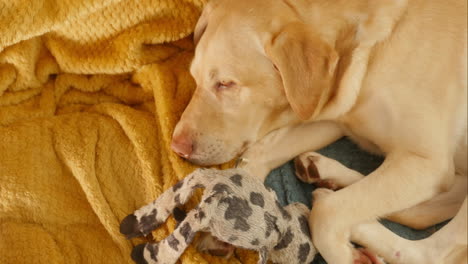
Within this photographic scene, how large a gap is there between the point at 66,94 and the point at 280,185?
2.99 ft

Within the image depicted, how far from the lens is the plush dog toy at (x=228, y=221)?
1.42 meters

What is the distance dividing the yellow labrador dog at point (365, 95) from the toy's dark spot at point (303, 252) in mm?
45

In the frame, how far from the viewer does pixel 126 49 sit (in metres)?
1.96

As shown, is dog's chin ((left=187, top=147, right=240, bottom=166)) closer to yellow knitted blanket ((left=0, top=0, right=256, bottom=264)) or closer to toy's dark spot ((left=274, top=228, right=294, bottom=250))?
yellow knitted blanket ((left=0, top=0, right=256, bottom=264))

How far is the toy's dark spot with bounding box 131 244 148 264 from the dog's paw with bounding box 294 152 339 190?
63cm

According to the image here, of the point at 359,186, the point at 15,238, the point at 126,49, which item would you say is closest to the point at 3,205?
the point at 15,238

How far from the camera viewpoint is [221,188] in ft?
4.75

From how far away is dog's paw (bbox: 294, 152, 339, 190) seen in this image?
1.88 meters

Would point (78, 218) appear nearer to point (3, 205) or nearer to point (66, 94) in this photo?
point (3, 205)

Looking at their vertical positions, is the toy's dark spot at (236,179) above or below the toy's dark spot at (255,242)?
above

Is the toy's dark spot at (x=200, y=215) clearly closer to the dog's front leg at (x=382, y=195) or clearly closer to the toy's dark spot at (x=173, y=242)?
the toy's dark spot at (x=173, y=242)

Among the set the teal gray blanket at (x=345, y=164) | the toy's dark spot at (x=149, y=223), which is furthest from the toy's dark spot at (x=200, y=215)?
the teal gray blanket at (x=345, y=164)

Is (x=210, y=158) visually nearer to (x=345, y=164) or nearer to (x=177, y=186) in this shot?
(x=177, y=186)

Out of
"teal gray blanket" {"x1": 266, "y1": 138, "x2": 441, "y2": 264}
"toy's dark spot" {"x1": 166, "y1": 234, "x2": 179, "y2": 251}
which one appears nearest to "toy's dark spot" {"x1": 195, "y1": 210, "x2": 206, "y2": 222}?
"toy's dark spot" {"x1": 166, "y1": 234, "x2": 179, "y2": 251}
